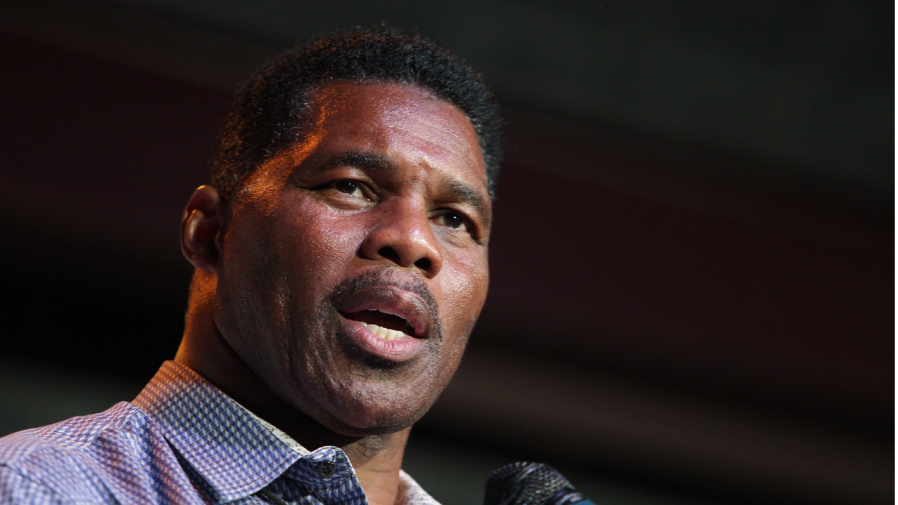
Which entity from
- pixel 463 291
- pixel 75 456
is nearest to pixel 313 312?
pixel 463 291

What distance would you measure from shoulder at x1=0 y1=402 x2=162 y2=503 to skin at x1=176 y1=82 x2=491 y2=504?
18 centimetres

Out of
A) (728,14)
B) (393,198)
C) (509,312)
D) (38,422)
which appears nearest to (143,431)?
(393,198)

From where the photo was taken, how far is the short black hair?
1.46 meters

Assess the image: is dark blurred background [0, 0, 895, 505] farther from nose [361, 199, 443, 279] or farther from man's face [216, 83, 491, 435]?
nose [361, 199, 443, 279]

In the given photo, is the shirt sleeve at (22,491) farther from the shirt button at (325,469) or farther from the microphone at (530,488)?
the microphone at (530,488)

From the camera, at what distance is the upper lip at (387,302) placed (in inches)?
47.7

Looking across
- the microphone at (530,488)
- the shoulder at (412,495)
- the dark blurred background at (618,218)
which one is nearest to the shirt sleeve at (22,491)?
the shoulder at (412,495)

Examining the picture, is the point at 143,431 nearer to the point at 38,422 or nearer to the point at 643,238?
the point at 38,422

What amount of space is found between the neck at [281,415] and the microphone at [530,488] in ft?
0.72

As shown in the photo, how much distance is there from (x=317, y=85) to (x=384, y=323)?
545 mm

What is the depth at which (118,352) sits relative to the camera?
8.43ft

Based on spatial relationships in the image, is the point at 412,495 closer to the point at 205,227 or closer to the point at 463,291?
the point at 463,291

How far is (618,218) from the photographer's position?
3.38 meters

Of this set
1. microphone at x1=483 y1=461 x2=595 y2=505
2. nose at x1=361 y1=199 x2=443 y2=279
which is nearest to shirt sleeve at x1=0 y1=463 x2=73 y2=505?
nose at x1=361 y1=199 x2=443 y2=279
